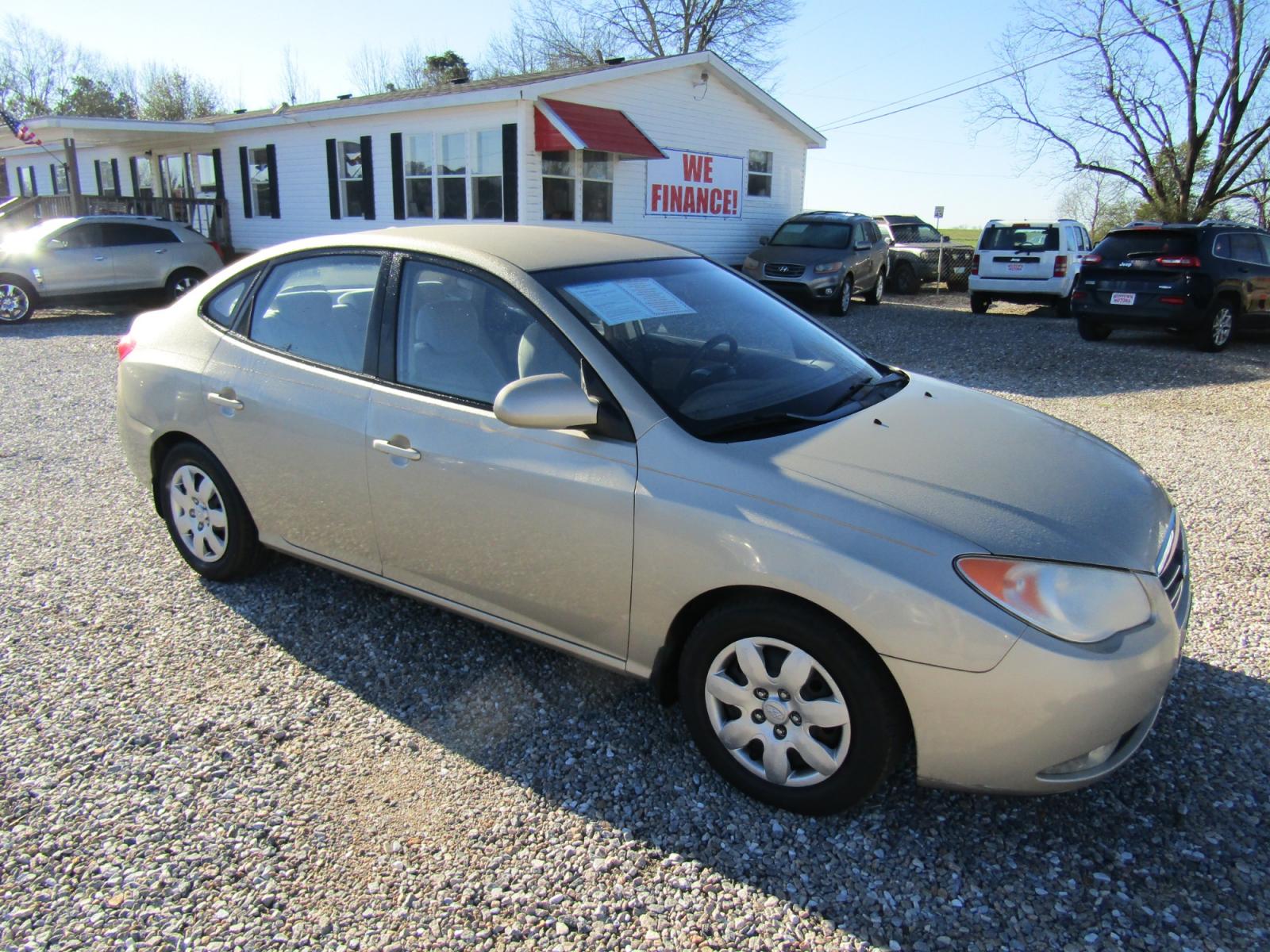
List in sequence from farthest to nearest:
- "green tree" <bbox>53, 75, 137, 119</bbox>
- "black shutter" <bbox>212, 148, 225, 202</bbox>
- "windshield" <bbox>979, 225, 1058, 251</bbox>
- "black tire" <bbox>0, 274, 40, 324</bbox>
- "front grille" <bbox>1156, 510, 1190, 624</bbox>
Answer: "green tree" <bbox>53, 75, 137, 119</bbox>, "black shutter" <bbox>212, 148, 225, 202</bbox>, "windshield" <bbox>979, 225, 1058, 251</bbox>, "black tire" <bbox>0, 274, 40, 324</bbox>, "front grille" <bbox>1156, 510, 1190, 624</bbox>

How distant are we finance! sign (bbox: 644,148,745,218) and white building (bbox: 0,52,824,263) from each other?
3 cm

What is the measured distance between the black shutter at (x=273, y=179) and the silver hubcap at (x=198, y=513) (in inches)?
683

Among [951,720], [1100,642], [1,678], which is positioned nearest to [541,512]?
[951,720]

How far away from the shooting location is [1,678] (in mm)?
3381

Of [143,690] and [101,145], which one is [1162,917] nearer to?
[143,690]

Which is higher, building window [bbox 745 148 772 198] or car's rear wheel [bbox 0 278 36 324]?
building window [bbox 745 148 772 198]

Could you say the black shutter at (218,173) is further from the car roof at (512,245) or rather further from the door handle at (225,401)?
the car roof at (512,245)

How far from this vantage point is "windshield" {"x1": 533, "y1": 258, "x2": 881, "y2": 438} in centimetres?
291

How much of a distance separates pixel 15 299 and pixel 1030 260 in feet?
55.5

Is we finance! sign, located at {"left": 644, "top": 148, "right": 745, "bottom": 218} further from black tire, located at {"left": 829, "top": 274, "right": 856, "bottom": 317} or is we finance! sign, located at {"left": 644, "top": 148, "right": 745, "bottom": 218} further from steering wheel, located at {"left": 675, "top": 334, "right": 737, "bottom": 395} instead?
steering wheel, located at {"left": 675, "top": 334, "right": 737, "bottom": 395}

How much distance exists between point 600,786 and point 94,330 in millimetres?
13806

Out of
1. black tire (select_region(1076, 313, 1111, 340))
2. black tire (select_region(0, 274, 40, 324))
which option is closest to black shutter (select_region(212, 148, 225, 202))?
black tire (select_region(0, 274, 40, 324))

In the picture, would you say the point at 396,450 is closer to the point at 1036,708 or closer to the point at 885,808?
the point at 885,808

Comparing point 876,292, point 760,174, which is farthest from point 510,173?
point 876,292
